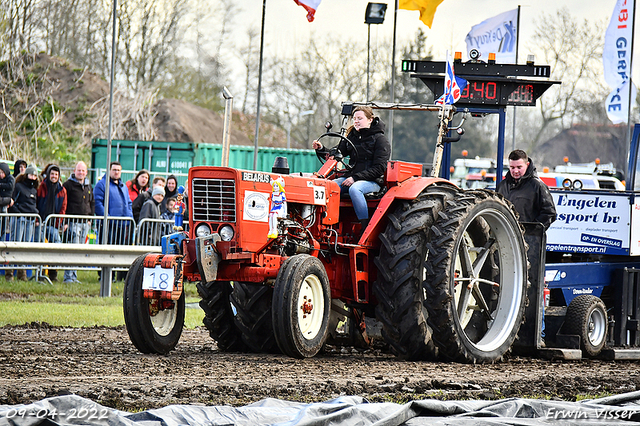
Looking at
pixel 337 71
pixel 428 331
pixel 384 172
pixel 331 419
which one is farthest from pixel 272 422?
pixel 337 71

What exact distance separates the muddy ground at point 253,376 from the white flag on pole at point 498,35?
1554 centimetres

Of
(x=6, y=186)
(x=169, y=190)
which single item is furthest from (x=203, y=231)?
(x=169, y=190)

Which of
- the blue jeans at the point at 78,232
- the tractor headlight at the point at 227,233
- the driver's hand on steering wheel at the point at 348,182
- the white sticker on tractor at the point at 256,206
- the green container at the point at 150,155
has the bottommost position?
the blue jeans at the point at 78,232

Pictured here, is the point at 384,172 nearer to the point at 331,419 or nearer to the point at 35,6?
the point at 331,419

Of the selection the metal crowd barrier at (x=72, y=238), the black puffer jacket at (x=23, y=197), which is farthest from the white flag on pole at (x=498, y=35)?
the black puffer jacket at (x=23, y=197)

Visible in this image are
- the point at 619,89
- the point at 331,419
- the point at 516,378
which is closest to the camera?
the point at 331,419

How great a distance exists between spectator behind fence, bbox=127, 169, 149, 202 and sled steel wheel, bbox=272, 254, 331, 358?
31.0 ft

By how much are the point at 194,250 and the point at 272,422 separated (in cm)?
292

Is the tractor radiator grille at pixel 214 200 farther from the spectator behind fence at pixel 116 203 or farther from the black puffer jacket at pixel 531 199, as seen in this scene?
the spectator behind fence at pixel 116 203

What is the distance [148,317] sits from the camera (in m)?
6.93

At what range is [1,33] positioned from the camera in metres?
30.7

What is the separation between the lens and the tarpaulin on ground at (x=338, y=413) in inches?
159

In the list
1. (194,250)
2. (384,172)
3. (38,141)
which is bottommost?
(194,250)

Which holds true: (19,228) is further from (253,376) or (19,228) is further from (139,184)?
(253,376)
